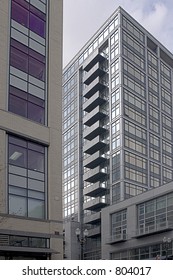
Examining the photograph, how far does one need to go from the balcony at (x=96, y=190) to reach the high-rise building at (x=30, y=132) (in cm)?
4364

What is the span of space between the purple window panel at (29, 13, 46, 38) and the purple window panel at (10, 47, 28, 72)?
2417 millimetres

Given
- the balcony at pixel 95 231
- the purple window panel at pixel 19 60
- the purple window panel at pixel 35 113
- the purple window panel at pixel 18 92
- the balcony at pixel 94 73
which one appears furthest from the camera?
the balcony at pixel 94 73

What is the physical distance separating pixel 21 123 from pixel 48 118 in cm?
283

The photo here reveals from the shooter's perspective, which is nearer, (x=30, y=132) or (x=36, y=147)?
(x=30, y=132)

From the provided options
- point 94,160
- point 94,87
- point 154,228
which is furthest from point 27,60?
point 94,87

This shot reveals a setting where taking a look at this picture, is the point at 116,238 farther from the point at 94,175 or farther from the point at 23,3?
the point at 23,3

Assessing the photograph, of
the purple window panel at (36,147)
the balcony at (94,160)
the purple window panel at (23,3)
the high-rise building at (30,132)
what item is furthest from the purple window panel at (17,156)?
the balcony at (94,160)

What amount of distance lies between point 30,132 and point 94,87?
2043 inches

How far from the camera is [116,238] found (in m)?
57.2

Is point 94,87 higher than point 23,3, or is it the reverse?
point 94,87

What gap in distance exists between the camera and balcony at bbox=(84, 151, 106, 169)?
75.6 metres

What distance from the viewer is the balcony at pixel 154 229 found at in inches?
1901

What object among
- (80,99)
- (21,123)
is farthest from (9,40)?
(80,99)

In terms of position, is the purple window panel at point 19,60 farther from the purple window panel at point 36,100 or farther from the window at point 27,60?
the purple window panel at point 36,100
